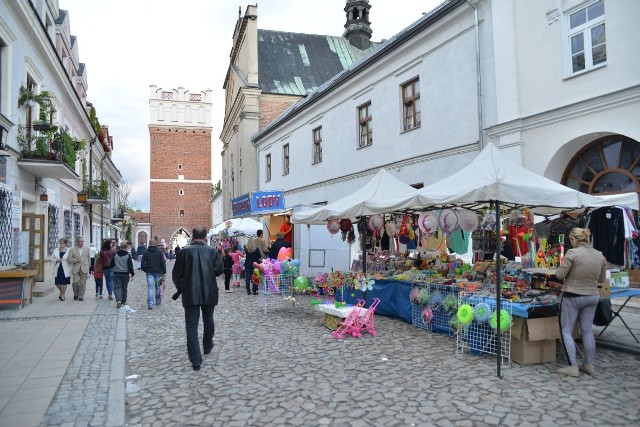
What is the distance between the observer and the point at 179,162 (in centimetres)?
5384

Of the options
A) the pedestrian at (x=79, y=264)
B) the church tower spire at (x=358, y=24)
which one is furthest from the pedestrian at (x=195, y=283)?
the church tower spire at (x=358, y=24)

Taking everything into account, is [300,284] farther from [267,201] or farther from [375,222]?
[267,201]

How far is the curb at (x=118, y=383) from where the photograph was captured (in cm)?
419

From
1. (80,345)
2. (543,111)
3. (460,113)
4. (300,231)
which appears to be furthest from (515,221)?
(300,231)

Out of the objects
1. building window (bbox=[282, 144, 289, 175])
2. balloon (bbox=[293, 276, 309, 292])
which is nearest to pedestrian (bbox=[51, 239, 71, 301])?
balloon (bbox=[293, 276, 309, 292])

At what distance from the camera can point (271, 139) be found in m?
28.3

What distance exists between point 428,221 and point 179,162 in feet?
161

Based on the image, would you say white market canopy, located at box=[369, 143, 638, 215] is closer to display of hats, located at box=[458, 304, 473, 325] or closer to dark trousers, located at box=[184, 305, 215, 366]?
display of hats, located at box=[458, 304, 473, 325]

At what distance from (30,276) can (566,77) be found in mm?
12807

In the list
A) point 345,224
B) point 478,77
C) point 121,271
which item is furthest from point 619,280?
point 121,271

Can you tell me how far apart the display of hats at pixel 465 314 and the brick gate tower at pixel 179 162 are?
50.0m

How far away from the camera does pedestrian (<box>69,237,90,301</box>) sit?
37.9 feet

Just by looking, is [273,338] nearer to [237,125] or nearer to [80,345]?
[80,345]

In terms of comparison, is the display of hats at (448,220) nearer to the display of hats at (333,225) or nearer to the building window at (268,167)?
the display of hats at (333,225)
